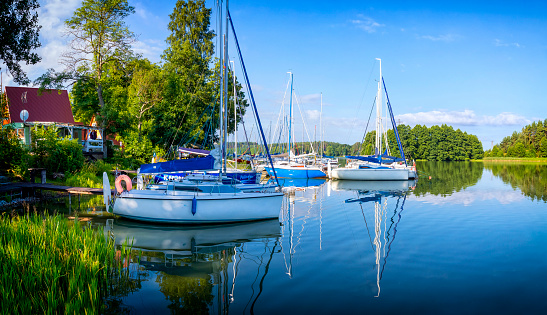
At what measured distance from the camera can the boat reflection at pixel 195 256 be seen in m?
7.38

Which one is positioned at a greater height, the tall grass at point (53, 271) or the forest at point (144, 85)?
the forest at point (144, 85)

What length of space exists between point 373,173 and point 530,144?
85.0m

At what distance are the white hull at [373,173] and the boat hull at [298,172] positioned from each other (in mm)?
3011

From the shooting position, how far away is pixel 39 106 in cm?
3503

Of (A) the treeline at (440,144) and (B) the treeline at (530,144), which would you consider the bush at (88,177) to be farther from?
(B) the treeline at (530,144)

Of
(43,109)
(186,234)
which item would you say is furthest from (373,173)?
(43,109)

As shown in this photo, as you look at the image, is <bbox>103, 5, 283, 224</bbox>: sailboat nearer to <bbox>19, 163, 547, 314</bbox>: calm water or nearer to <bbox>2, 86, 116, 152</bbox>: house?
<bbox>19, 163, 547, 314</bbox>: calm water

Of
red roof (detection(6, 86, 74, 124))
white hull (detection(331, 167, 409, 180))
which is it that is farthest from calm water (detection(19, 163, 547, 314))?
red roof (detection(6, 86, 74, 124))

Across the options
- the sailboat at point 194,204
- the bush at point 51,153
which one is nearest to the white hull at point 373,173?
the sailboat at point 194,204

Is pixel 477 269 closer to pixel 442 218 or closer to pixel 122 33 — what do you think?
pixel 442 218

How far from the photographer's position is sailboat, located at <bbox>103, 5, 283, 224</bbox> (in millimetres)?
13773

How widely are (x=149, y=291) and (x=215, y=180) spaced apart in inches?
346

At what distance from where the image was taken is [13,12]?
14.7 m

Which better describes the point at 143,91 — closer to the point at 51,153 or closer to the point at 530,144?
the point at 51,153
